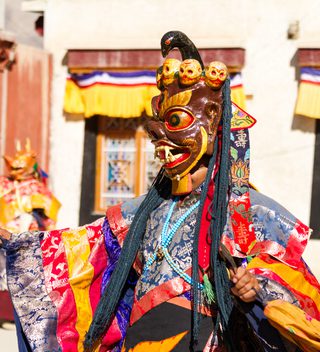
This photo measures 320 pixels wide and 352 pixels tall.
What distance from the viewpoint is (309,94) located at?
307 inches

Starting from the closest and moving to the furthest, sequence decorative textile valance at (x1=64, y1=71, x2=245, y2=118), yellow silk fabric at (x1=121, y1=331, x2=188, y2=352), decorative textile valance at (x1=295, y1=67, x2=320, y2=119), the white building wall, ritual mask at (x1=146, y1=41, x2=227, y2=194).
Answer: yellow silk fabric at (x1=121, y1=331, x2=188, y2=352), ritual mask at (x1=146, y1=41, x2=227, y2=194), decorative textile valance at (x1=295, y1=67, x2=320, y2=119), the white building wall, decorative textile valance at (x1=64, y1=71, x2=245, y2=118)

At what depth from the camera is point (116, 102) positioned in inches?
332

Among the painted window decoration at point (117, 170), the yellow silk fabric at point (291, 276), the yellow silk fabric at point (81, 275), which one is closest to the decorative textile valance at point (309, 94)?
the painted window decoration at point (117, 170)

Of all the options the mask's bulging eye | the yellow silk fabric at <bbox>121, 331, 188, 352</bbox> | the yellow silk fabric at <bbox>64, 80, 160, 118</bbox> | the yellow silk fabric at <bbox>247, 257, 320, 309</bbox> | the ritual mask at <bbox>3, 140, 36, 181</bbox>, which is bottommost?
the yellow silk fabric at <bbox>121, 331, 188, 352</bbox>

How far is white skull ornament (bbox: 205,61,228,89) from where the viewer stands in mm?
3186

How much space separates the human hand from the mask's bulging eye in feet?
2.22

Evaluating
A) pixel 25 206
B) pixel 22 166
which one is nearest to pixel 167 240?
pixel 25 206

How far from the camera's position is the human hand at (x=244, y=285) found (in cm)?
275

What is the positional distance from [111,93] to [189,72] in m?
5.30

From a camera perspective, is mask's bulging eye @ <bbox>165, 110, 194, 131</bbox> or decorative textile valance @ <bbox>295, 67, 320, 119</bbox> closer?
mask's bulging eye @ <bbox>165, 110, 194, 131</bbox>

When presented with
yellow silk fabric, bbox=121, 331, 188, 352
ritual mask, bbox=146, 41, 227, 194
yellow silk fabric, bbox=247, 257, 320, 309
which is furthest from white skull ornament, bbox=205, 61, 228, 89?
yellow silk fabric, bbox=121, 331, 188, 352

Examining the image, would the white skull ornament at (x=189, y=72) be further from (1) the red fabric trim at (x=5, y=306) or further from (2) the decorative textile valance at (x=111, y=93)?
(2) the decorative textile valance at (x=111, y=93)

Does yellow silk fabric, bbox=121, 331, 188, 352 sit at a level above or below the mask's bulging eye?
below

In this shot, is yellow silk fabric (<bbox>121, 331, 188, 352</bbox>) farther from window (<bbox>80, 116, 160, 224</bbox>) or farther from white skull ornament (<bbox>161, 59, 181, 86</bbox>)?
window (<bbox>80, 116, 160, 224</bbox>)
